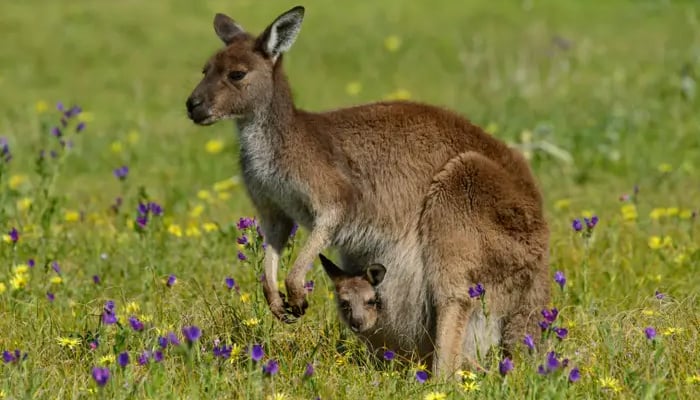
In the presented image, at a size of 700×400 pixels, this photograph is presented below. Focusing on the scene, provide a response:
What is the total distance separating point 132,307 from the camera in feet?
18.4

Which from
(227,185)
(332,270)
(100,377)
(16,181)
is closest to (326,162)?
(332,270)

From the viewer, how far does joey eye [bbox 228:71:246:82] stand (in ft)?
17.9

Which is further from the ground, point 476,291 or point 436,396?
point 476,291

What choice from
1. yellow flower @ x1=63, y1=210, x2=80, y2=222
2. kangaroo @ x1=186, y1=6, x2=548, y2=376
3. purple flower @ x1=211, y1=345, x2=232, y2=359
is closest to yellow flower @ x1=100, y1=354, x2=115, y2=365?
purple flower @ x1=211, y1=345, x2=232, y2=359

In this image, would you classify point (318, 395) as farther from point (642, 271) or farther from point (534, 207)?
point (642, 271)

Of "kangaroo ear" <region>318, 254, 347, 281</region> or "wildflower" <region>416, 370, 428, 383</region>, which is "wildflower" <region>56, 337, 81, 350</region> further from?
"wildflower" <region>416, 370, 428, 383</region>

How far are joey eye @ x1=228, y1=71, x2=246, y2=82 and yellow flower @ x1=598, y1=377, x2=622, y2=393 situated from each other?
2.19 metres

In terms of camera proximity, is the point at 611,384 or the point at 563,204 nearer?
the point at 611,384

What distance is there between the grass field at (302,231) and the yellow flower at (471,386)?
14 mm

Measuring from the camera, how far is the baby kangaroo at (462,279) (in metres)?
5.27

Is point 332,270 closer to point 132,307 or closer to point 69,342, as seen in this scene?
point 132,307

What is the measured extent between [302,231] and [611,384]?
2926 millimetres

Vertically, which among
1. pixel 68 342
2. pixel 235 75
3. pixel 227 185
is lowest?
pixel 68 342

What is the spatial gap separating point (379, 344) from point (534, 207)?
999 millimetres
